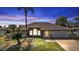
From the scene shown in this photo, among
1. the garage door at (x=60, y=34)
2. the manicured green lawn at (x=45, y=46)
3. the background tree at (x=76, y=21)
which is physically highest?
the background tree at (x=76, y=21)

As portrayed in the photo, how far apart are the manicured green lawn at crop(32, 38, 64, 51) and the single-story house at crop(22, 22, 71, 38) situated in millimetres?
113

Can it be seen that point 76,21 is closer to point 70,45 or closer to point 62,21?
point 62,21

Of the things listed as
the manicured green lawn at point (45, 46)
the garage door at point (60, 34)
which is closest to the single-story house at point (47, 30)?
the garage door at point (60, 34)

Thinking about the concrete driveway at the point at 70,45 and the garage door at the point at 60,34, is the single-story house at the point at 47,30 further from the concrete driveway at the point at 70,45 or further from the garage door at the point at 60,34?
the concrete driveway at the point at 70,45

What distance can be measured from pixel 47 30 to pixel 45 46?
0.99 feet

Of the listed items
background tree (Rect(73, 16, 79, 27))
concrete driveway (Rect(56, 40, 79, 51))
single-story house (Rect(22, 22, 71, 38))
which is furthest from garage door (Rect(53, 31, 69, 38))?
background tree (Rect(73, 16, 79, 27))

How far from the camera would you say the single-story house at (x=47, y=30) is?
166 inches

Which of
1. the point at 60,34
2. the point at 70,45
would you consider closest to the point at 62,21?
the point at 60,34

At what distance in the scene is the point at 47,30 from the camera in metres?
4.27

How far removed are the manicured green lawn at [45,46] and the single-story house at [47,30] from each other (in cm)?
11

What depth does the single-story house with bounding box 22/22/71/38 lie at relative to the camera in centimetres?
422

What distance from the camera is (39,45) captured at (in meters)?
4.25

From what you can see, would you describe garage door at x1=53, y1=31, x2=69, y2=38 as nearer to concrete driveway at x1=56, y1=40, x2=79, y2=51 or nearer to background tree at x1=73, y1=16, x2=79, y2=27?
concrete driveway at x1=56, y1=40, x2=79, y2=51
